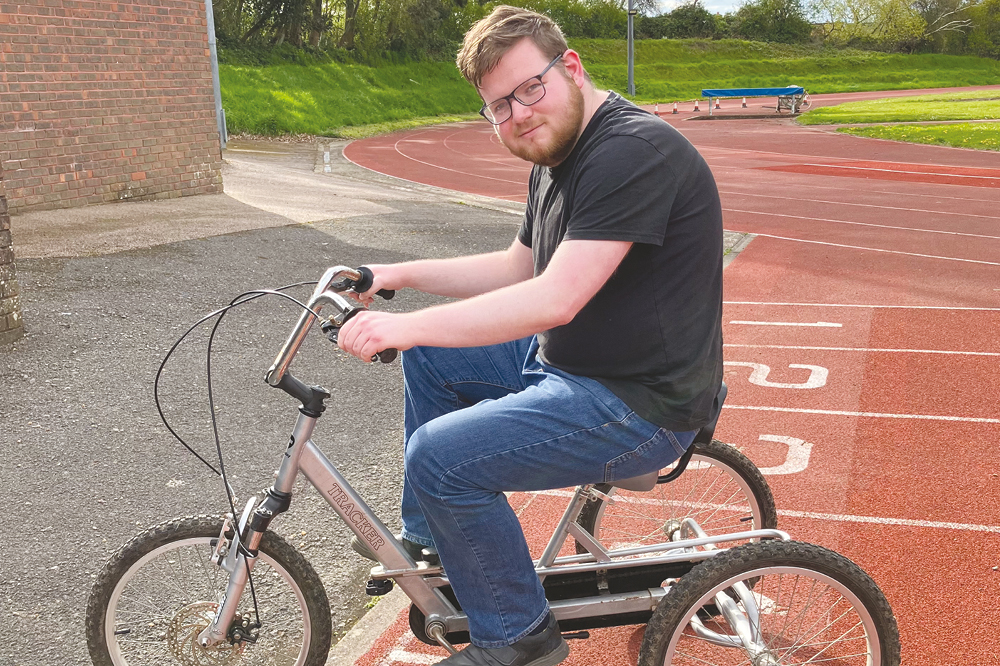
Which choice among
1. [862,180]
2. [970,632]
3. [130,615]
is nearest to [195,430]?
[130,615]

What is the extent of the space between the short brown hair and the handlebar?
2.10 feet

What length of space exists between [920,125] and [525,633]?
2925 cm

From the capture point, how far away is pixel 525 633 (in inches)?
97.6

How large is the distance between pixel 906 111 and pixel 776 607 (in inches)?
1311

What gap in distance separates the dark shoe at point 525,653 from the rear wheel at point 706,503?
1.56ft

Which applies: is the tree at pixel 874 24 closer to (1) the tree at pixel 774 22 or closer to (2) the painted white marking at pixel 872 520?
(1) the tree at pixel 774 22

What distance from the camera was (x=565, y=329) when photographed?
253 centimetres

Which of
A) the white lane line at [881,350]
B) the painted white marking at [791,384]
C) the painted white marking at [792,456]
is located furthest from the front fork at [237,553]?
the white lane line at [881,350]

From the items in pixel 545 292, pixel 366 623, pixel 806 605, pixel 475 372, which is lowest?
pixel 366 623

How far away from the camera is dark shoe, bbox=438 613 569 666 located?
247cm

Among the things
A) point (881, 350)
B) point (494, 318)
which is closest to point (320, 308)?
point (494, 318)

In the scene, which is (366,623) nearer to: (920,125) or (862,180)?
(862,180)

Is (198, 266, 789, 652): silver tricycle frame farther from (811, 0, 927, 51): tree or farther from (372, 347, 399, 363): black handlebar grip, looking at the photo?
(811, 0, 927, 51): tree

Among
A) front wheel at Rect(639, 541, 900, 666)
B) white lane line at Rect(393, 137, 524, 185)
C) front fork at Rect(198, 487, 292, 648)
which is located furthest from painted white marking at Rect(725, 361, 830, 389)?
white lane line at Rect(393, 137, 524, 185)
